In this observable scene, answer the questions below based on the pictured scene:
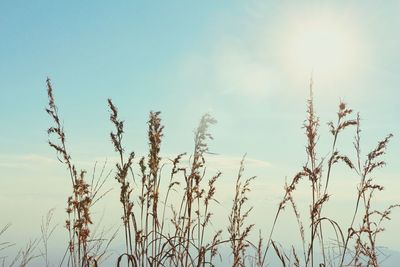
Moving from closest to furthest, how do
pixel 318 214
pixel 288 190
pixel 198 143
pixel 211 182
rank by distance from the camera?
pixel 318 214
pixel 198 143
pixel 288 190
pixel 211 182

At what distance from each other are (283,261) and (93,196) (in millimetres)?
1667

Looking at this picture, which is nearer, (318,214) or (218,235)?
(318,214)

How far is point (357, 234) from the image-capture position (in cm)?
338

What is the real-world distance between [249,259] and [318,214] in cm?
208

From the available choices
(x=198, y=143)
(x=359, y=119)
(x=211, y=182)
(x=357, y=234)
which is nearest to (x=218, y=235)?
(x=211, y=182)

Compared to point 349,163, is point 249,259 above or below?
below

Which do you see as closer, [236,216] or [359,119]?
[359,119]

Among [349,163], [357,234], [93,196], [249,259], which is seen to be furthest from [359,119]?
[93,196]

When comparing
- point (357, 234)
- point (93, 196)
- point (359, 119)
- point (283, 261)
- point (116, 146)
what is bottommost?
point (283, 261)

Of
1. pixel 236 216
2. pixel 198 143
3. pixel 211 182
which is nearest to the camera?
pixel 198 143

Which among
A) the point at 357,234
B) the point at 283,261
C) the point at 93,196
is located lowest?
the point at 283,261

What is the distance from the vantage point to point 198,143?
3564 mm

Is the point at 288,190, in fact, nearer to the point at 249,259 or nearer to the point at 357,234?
the point at 357,234

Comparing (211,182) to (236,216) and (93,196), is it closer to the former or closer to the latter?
(236,216)
